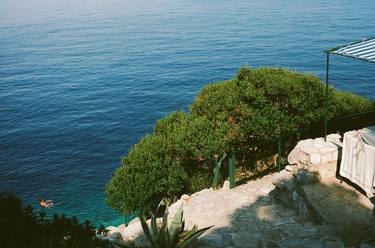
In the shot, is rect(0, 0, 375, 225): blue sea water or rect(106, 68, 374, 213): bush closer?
rect(106, 68, 374, 213): bush

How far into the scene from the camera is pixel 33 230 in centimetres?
472

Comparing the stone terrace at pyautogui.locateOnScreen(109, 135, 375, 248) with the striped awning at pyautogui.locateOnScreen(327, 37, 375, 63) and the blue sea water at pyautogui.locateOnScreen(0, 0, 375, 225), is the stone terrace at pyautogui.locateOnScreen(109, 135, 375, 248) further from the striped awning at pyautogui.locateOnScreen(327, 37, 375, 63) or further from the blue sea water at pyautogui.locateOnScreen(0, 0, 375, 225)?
the blue sea water at pyautogui.locateOnScreen(0, 0, 375, 225)

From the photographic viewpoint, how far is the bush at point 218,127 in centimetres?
1477

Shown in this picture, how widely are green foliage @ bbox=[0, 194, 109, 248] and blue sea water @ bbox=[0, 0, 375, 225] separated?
19199 mm

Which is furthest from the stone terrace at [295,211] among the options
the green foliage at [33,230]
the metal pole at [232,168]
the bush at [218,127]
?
the green foliage at [33,230]

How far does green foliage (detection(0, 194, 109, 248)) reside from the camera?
4438 millimetres

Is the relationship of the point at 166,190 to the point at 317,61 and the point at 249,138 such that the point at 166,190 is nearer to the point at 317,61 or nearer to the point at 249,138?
the point at 249,138

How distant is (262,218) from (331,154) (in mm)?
2562

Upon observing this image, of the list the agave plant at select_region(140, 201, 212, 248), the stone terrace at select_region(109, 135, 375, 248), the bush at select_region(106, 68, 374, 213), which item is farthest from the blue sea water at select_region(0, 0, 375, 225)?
the agave plant at select_region(140, 201, 212, 248)

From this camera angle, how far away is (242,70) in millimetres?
15820

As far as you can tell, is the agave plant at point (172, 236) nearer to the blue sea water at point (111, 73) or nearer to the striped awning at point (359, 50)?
the striped awning at point (359, 50)

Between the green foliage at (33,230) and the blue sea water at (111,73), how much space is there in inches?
756

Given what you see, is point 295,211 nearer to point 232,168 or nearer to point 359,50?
point 232,168

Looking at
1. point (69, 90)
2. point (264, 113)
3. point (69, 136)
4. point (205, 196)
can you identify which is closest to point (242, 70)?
point (264, 113)
